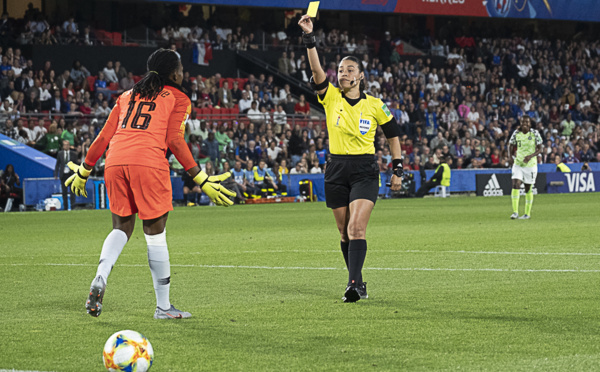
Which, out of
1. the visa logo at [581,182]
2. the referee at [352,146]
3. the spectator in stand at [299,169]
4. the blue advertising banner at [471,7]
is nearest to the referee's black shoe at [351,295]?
the referee at [352,146]

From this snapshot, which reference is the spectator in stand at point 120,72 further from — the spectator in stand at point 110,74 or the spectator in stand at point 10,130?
the spectator in stand at point 10,130

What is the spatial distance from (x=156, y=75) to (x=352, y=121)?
2.13m

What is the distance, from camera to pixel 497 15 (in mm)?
42781

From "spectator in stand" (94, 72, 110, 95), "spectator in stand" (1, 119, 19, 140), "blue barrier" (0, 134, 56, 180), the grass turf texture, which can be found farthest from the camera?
"spectator in stand" (94, 72, 110, 95)

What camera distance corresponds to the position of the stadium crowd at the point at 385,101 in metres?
29.9

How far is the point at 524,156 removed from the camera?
20.5m

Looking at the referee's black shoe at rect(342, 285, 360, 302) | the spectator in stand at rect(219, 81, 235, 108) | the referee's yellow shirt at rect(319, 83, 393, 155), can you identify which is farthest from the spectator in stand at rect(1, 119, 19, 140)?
the referee's black shoe at rect(342, 285, 360, 302)

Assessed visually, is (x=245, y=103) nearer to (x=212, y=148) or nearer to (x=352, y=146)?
(x=212, y=148)

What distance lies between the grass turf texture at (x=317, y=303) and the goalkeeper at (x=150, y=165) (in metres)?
0.51

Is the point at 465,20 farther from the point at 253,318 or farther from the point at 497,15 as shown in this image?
the point at 253,318

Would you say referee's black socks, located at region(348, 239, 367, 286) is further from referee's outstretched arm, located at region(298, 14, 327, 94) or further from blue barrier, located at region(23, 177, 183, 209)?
blue barrier, located at region(23, 177, 183, 209)

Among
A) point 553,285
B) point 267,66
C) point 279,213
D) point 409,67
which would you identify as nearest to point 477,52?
point 409,67

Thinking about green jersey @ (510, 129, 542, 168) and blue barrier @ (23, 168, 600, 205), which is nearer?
green jersey @ (510, 129, 542, 168)

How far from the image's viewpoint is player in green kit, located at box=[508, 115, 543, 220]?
801 inches
